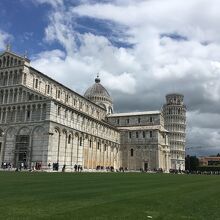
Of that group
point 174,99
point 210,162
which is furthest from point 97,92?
point 210,162

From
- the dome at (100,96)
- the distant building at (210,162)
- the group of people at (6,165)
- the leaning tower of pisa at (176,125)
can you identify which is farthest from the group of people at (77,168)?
the distant building at (210,162)

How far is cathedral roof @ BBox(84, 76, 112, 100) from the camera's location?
105m

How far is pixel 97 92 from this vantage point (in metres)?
106

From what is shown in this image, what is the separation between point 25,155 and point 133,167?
41091 millimetres

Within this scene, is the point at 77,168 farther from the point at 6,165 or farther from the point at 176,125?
the point at 176,125

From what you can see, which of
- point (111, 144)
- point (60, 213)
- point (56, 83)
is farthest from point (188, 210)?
point (111, 144)

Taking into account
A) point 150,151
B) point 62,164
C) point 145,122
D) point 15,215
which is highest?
point 145,122

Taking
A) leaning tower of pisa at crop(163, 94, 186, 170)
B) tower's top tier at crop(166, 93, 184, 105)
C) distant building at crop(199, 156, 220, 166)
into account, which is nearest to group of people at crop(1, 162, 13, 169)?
leaning tower of pisa at crop(163, 94, 186, 170)

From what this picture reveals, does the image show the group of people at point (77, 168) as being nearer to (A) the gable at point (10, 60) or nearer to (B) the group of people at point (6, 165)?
(B) the group of people at point (6, 165)

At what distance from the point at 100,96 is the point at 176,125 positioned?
37468 millimetres

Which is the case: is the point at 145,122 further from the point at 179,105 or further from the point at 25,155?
the point at 25,155

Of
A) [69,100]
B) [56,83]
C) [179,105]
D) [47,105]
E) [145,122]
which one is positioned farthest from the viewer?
[179,105]

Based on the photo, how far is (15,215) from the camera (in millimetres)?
8734

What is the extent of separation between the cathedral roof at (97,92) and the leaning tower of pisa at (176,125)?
3138 centimetres
